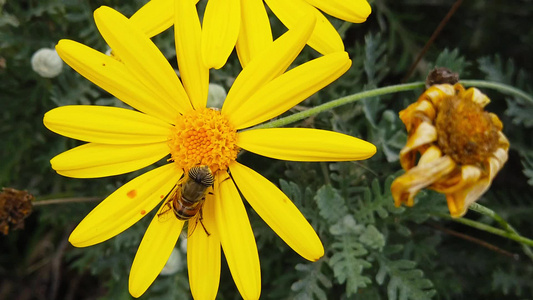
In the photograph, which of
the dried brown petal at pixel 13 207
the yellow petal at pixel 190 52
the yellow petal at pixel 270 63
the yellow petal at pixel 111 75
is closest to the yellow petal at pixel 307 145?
the yellow petal at pixel 270 63

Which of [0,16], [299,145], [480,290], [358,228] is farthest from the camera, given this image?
[480,290]

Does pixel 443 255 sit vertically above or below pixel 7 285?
below

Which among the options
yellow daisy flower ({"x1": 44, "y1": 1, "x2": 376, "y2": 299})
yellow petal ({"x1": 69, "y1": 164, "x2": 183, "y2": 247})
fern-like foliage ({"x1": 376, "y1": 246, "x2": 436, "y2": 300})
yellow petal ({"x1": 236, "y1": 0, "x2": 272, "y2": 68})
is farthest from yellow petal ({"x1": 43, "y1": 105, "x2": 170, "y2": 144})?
fern-like foliage ({"x1": 376, "y1": 246, "x2": 436, "y2": 300})

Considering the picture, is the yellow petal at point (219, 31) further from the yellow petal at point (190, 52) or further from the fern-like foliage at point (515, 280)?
the fern-like foliage at point (515, 280)

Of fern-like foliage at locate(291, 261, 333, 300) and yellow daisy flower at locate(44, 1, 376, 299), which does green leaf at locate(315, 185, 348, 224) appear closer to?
fern-like foliage at locate(291, 261, 333, 300)

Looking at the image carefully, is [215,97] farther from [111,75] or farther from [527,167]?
[527,167]

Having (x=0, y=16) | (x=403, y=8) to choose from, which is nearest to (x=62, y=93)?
(x=0, y=16)

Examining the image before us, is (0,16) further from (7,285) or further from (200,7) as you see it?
(7,285)
